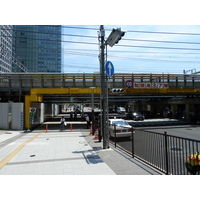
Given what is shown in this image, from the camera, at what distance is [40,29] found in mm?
110938

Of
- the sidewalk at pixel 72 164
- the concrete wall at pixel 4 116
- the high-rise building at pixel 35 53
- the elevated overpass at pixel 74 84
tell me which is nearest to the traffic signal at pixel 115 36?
the sidewalk at pixel 72 164

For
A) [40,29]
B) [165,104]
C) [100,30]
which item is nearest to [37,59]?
[40,29]

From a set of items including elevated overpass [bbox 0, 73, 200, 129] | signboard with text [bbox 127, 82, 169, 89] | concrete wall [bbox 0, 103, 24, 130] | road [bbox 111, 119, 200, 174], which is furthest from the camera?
signboard with text [bbox 127, 82, 169, 89]

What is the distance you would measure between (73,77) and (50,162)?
13.9 m

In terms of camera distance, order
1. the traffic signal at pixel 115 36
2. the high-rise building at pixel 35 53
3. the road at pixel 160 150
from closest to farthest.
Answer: the road at pixel 160 150 → the traffic signal at pixel 115 36 → the high-rise building at pixel 35 53

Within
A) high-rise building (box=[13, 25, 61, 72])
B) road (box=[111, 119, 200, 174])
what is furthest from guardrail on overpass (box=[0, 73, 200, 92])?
high-rise building (box=[13, 25, 61, 72])

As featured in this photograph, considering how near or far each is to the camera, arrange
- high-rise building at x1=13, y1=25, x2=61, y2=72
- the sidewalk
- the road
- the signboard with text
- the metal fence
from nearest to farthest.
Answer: the metal fence → the road → the sidewalk → the signboard with text → high-rise building at x1=13, y1=25, x2=61, y2=72

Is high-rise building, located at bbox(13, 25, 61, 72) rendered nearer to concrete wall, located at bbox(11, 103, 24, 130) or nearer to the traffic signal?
concrete wall, located at bbox(11, 103, 24, 130)

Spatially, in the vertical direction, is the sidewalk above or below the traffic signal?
below

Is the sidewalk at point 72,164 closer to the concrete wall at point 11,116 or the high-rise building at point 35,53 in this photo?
the concrete wall at point 11,116

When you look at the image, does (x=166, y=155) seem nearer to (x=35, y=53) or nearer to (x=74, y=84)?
(x=74, y=84)

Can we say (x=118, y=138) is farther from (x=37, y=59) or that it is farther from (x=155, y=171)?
(x=37, y=59)

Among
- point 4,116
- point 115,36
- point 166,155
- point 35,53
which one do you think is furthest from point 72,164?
point 35,53

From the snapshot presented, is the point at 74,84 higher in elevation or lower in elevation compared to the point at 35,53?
lower
